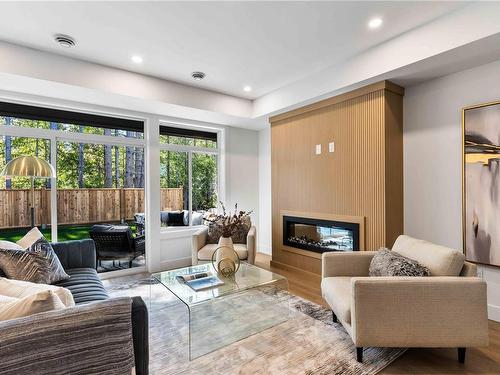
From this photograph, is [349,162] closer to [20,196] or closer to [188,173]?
[188,173]

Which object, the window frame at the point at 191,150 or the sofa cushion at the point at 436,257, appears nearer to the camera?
the sofa cushion at the point at 436,257

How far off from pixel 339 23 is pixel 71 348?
2960 mm

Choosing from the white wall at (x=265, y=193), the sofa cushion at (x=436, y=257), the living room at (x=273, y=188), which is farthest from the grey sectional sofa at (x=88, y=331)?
the white wall at (x=265, y=193)

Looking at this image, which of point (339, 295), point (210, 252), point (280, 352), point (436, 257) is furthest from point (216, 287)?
point (436, 257)

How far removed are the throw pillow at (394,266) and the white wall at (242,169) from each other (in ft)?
10.3

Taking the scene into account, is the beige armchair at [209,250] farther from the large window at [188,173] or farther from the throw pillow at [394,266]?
the throw pillow at [394,266]

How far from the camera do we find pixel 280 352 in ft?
6.97

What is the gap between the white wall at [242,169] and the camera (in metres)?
5.16

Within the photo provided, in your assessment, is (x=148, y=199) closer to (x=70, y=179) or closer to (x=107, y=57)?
(x=70, y=179)

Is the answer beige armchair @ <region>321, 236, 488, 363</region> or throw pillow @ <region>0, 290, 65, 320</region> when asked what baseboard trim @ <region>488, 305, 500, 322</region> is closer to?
beige armchair @ <region>321, 236, 488, 363</region>

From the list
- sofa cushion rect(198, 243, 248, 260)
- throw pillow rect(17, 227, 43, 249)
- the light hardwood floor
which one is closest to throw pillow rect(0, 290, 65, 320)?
throw pillow rect(17, 227, 43, 249)

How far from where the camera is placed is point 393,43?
2744 millimetres

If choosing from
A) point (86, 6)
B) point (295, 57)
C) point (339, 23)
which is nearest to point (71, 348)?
point (86, 6)

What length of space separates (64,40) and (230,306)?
313cm
